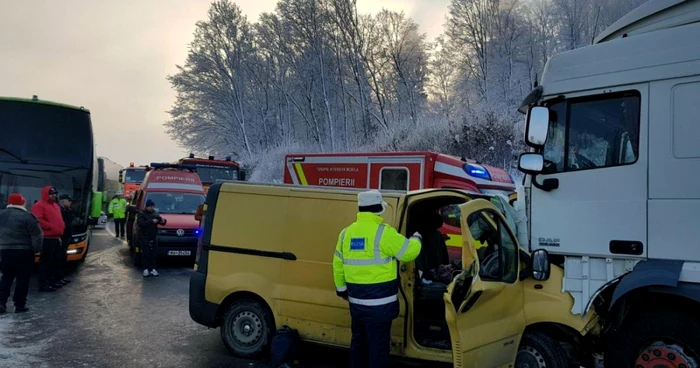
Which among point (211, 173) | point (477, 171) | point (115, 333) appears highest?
point (211, 173)

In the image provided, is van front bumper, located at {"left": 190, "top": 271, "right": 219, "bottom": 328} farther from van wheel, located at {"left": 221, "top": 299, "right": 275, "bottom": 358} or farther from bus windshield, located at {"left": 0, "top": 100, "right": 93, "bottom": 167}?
bus windshield, located at {"left": 0, "top": 100, "right": 93, "bottom": 167}

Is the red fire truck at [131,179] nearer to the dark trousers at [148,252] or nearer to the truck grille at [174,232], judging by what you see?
the truck grille at [174,232]

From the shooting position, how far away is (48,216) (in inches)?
346

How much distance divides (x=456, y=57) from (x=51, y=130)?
30.9 meters

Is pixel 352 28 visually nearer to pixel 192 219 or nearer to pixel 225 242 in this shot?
pixel 192 219

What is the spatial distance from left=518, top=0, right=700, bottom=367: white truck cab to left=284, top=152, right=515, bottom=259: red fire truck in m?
3.02

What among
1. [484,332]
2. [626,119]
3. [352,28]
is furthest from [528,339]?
[352,28]

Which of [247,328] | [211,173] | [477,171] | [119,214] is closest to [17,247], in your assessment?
[247,328]

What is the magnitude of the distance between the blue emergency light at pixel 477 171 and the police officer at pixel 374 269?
4812 mm

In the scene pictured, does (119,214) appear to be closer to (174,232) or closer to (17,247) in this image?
(174,232)

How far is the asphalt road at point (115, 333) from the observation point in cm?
553


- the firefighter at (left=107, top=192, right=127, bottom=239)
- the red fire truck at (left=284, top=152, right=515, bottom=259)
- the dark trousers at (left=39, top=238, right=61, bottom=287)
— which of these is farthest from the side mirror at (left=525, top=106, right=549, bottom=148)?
the firefighter at (left=107, top=192, right=127, bottom=239)

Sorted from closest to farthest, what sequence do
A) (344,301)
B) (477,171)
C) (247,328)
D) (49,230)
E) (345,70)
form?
1. (344,301)
2. (247,328)
3. (49,230)
4. (477,171)
5. (345,70)

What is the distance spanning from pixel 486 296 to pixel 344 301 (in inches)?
64.3
